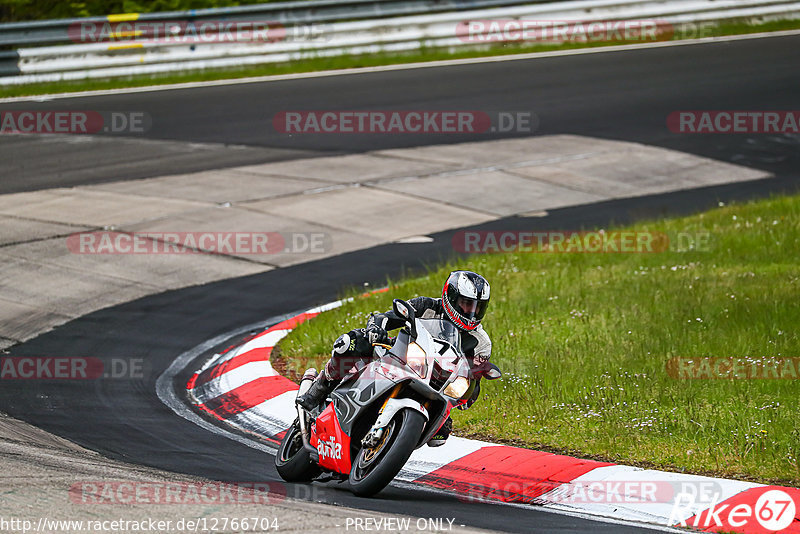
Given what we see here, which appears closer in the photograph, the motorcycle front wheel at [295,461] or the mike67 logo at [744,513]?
the mike67 logo at [744,513]

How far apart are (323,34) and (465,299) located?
18181 mm

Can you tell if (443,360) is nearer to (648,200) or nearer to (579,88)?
(648,200)

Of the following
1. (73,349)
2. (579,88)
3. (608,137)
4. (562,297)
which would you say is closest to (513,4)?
(579,88)

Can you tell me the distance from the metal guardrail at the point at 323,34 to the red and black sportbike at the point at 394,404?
16810mm

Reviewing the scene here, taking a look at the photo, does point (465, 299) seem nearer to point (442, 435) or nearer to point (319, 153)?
point (442, 435)

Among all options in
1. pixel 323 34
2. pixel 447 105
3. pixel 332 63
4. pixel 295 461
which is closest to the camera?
pixel 295 461

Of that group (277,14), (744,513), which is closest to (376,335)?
(744,513)

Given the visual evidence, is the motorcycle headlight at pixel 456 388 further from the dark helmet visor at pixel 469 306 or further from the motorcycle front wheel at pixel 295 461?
the motorcycle front wheel at pixel 295 461

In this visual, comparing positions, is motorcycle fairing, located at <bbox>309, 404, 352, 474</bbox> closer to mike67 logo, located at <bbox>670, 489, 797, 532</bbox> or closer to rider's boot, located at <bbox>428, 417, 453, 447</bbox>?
rider's boot, located at <bbox>428, 417, 453, 447</bbox>

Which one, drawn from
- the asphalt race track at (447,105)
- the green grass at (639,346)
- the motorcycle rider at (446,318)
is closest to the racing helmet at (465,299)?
the motorcycle rider at (446,318)

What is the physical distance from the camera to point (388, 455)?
576 cm

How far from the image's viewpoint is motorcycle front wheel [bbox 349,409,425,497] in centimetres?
575

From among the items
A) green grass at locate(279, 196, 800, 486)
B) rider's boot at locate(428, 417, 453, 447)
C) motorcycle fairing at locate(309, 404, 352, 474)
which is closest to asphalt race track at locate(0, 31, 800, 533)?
motorcycle fairing at locate(309, 404, 352, 474)

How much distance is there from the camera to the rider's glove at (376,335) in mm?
6363
